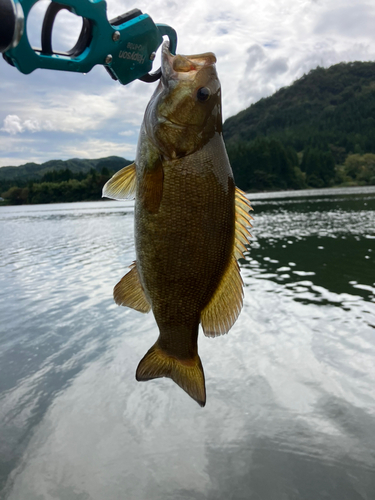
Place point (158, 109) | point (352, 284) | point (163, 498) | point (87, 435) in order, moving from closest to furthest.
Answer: point (158, 109), point (163, 498), point (87, 435), point (352, 284)

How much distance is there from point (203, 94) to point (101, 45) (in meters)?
0.65

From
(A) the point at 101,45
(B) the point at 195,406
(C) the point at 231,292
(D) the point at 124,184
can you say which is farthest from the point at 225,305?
(B) the point at 195,406

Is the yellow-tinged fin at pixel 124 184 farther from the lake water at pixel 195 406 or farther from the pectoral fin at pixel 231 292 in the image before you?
the lake water at pixel 195 406

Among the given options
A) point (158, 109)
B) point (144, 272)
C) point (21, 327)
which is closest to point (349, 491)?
point (144, 272)

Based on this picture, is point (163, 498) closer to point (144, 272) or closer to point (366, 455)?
point (366, 455)

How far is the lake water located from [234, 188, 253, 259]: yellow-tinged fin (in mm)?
4791

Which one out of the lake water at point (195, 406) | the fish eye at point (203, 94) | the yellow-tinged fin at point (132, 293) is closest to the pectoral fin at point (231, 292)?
the yellow-tinged fin at point (132, 293)

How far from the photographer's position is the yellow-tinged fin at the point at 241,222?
211cm

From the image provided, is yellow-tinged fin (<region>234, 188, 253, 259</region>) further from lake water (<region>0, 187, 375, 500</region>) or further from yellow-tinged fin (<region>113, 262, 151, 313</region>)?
lake water (<region>0, 187, 375, 500</region>)

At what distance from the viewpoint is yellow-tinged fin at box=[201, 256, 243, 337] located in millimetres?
2094

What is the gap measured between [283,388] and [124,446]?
3.35 m

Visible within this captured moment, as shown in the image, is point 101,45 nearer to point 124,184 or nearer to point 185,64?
point 185,64

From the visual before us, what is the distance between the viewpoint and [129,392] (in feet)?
26.8

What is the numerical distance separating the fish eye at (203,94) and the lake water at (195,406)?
541 cm
